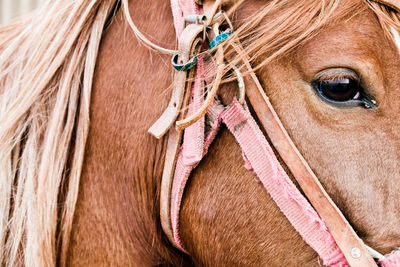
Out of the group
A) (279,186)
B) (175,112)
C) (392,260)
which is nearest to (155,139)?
(175,112)

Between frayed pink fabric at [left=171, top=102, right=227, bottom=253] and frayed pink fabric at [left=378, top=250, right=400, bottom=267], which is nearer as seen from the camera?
frayed pink fabric at [left=378, top=250, right=400, bottom=267]

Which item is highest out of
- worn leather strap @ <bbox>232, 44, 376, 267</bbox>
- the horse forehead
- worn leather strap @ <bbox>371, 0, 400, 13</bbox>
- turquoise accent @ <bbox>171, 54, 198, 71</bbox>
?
turquoise accent @ <bbox>171, 54, 198, 71</bbox>

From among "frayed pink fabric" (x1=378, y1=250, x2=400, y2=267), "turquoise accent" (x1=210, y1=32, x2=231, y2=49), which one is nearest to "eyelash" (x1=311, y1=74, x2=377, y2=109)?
"turquoise accent" (x1=210, y1=32, x2=231, y2=49)

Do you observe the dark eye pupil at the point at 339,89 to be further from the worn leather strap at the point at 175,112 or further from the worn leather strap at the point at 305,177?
the worn leather strap at the point at 175,112

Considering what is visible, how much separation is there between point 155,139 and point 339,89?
501 millimetres

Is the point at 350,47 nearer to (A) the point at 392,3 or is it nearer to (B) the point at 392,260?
(A) the point at 392,3

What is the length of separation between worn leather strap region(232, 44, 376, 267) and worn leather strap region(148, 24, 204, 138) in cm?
11

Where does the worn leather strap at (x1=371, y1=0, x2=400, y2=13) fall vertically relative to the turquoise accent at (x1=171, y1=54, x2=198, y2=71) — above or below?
below

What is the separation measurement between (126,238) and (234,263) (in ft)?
1.03

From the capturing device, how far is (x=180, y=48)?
1358 millimetres

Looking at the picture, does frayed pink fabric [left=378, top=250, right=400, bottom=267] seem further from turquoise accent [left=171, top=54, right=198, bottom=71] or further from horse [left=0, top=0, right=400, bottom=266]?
turquoise accent [left=171, top=54, right=198, bottom=71]

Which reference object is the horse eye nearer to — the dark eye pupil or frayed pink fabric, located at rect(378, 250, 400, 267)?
the dark eye pupil

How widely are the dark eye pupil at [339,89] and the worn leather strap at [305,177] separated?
0.14m

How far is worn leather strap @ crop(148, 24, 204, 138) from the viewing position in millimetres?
1341
